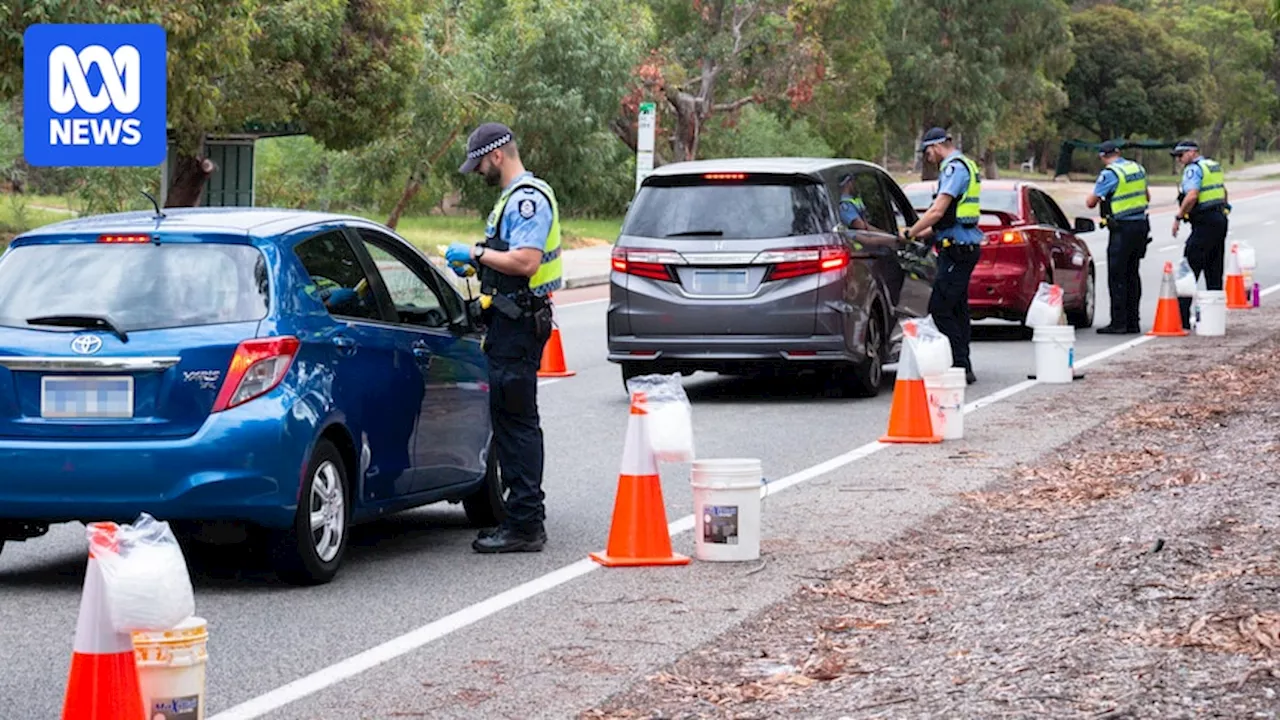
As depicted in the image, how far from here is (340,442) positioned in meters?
9.04

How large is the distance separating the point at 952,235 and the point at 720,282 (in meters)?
2.15

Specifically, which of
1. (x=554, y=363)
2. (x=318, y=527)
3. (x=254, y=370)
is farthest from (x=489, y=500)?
(x=554, y=363)

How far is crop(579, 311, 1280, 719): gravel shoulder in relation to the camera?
20.6 feet

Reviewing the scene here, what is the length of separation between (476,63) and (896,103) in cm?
2554

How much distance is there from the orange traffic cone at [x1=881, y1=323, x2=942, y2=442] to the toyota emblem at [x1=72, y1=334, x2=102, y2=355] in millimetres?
6150

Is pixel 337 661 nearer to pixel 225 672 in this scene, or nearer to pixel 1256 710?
pixel 225 672

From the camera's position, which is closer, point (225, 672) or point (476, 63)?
point (225, 672)

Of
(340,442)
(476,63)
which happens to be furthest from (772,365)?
(476,63)

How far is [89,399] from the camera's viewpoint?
8.45 m

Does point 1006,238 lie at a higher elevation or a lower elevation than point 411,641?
higher

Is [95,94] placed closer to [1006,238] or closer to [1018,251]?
[1006,238]

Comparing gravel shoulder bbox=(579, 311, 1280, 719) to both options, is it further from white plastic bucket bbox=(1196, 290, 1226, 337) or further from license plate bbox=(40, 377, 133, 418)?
white plastic bucket bbox=(1196, 290, 1226, 337)

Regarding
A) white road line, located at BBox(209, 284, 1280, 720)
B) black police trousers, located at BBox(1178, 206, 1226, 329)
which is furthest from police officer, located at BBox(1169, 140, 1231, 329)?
white road line, located at BBox(209, 284, 1280, 720)

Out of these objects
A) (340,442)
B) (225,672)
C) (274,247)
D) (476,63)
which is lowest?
(225,672)
